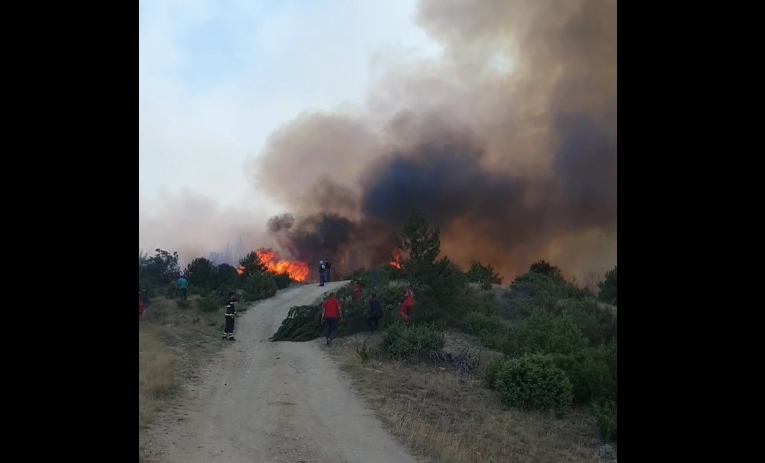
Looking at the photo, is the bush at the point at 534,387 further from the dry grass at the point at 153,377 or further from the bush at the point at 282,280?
the bush at the point at 282,280

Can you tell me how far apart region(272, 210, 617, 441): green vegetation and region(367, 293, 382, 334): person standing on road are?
0.35 metres

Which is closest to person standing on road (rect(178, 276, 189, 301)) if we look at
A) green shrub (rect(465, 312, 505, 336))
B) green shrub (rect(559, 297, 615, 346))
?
green shrub (rect(465, 312, 505, 336))

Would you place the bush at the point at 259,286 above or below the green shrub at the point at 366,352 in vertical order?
above

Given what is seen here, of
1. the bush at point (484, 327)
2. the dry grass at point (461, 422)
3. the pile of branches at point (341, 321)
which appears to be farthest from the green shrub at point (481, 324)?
the dry grass at point (461, 422)

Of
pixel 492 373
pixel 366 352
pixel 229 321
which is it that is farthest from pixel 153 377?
pixel 492 373

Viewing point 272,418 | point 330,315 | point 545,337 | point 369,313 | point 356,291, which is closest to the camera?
point 272,418

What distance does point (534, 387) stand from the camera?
37.7 feet

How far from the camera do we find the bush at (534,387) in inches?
452

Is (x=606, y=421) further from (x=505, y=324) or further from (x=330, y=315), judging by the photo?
(x=330, y=315)

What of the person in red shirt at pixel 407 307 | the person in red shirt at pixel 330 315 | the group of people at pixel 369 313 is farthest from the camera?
the person in red shirt at pixel 407 307

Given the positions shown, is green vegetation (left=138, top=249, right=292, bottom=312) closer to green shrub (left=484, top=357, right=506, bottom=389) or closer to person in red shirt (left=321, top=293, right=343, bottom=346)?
person in red shirt (left=321, top=293, right=343, bottom=346)

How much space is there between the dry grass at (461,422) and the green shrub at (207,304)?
4.99 m

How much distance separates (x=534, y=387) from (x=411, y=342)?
3.52 metres

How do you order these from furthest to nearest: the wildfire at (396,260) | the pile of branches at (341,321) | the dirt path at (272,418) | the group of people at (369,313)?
the wildfire at (396,260) < the pile of branches at (341,321) < the group of people at (369,313) < the dirt path at (272,418)
